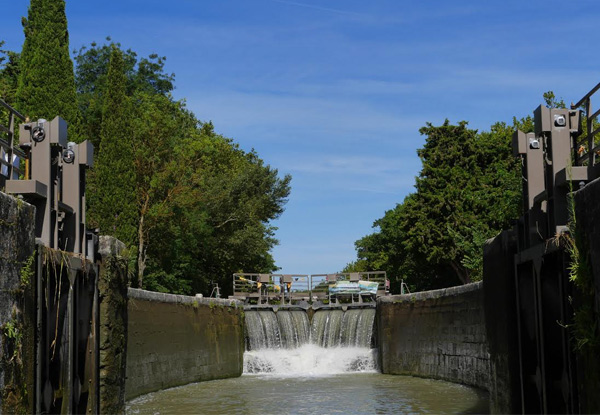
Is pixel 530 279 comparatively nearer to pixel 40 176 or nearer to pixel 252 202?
pixel 40 176

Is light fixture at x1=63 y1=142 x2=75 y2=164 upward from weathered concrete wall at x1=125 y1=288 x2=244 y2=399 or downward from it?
upward

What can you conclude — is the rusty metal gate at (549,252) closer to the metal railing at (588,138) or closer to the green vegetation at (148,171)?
the metal railing at (588,138)

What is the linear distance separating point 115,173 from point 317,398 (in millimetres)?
13420

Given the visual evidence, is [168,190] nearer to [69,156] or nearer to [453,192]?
[453,192]

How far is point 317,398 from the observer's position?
742 inches

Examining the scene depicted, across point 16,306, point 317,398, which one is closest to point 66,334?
point 16,306

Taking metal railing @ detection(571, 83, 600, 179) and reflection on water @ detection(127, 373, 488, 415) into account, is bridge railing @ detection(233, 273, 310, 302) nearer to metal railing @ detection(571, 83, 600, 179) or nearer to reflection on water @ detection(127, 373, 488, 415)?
reflection on water @ detection(127, 373, 488, 415)

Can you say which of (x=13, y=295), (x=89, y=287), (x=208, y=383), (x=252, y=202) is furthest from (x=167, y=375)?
(x=252, y=202)

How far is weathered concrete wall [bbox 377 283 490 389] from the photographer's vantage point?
19359 millimetres

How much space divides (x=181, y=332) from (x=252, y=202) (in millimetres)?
20482

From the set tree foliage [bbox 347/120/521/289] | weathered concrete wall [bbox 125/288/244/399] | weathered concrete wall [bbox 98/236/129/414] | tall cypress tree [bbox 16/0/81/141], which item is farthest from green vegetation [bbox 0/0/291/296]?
weathered concrete wall [bbox 98/236/129/414]

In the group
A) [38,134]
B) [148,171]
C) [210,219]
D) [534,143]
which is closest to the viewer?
[38,134]

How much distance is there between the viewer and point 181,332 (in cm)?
2155

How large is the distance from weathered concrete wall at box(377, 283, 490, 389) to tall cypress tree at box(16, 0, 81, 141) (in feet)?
39.9
